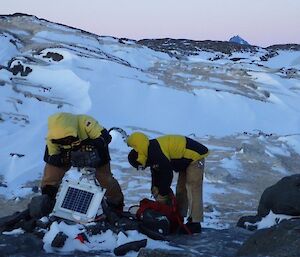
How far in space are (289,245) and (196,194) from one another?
6.74ft

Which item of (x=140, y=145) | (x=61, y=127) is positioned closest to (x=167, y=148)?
(x=140, y=145)

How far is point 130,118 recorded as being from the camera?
2066 centimetres

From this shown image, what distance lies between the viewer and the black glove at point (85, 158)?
5.77 m

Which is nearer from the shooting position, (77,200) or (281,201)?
(77,200)

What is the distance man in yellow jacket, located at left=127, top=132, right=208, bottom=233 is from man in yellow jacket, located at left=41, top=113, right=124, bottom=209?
1.55 feet

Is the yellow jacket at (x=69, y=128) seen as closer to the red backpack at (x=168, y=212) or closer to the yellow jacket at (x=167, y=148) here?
the yellow jacket at (x=167, y=148)

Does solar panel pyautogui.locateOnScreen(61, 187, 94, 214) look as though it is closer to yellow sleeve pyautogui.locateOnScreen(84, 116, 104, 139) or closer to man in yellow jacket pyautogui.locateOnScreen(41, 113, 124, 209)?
man in yellow jacket pyautogui.locateOnScreen(41, 113, 124, 209)

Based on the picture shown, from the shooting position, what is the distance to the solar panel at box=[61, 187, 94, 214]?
5558mm

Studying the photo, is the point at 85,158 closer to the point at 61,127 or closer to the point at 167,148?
the point at 61,127

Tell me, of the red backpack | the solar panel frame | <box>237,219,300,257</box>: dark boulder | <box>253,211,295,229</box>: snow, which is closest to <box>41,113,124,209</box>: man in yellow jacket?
the solar panel frame

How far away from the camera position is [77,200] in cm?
559

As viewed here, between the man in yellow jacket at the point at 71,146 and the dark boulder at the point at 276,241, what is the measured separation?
2103mm

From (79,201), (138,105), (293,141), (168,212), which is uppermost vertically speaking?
(79,201)

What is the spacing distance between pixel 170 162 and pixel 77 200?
1082mm
